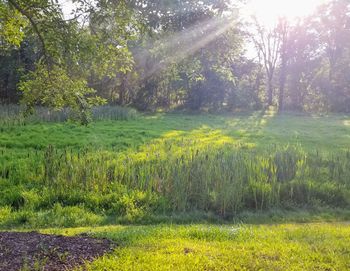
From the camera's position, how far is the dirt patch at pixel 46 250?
419cm

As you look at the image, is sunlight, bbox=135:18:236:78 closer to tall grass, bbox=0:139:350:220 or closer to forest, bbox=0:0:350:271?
forest, bbox=0:0:350:271

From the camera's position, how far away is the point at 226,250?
16.0 ft

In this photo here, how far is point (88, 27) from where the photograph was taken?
593 cm

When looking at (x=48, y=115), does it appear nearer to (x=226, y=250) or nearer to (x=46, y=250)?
(x=46, y=250)

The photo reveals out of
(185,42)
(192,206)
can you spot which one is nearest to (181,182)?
(192,206)

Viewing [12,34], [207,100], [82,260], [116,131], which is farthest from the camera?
[207,100]

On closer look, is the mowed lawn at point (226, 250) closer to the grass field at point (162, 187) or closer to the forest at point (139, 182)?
the forest at point (139, 182)

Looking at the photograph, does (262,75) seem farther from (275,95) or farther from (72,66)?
(72,66)

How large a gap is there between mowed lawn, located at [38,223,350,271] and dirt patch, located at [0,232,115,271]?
0.24 m

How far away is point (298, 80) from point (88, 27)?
44.7 metres

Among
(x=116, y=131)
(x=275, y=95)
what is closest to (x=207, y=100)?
(x=275, y=95)

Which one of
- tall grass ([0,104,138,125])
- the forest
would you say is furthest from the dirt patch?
tall grass ([0,104,138,125])

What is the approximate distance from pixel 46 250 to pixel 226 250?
2.33 meters

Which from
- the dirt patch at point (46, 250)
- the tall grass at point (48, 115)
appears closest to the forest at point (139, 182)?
the dirt patch at point (46, 250)
